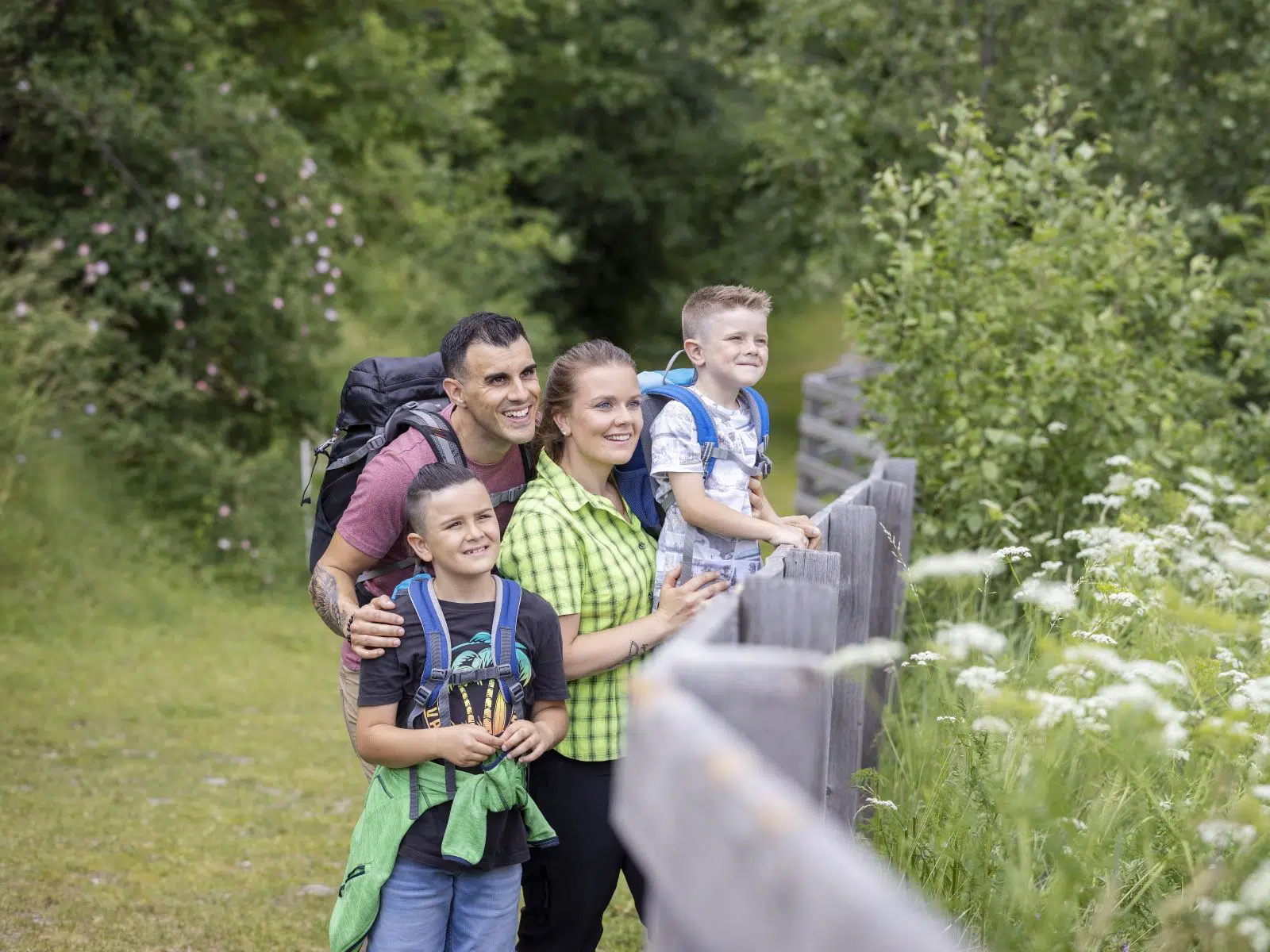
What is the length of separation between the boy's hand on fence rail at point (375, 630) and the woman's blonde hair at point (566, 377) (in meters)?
0.66

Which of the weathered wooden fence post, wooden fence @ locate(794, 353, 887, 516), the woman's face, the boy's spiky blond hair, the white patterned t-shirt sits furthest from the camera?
wooden fence @ locate(794, 353, 887, 516)

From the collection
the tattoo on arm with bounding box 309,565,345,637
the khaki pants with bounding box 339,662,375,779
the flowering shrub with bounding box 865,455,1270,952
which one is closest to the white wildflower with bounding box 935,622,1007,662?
the flowering shrub with bounding box 865,455,1270,952

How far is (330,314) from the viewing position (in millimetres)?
11547

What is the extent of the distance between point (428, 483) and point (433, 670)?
42 centimetres

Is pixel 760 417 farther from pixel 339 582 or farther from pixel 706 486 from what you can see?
pixel 339 582

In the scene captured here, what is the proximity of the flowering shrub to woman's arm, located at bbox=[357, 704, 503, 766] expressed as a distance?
3.29ft

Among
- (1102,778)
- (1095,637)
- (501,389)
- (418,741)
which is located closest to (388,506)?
(501,389)

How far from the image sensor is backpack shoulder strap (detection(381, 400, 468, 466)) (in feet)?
11.1

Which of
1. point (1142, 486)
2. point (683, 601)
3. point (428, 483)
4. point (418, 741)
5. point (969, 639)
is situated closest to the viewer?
point (969, 639)

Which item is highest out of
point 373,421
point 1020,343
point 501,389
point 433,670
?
point 1020,343

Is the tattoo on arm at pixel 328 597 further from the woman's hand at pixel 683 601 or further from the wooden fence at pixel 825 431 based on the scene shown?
the wooden fence at pixel 825 431

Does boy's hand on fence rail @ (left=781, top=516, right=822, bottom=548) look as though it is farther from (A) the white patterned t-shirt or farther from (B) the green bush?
(B) the green bush

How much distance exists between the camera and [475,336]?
3367 millimetres

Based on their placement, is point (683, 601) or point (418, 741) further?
point (683, 601)
